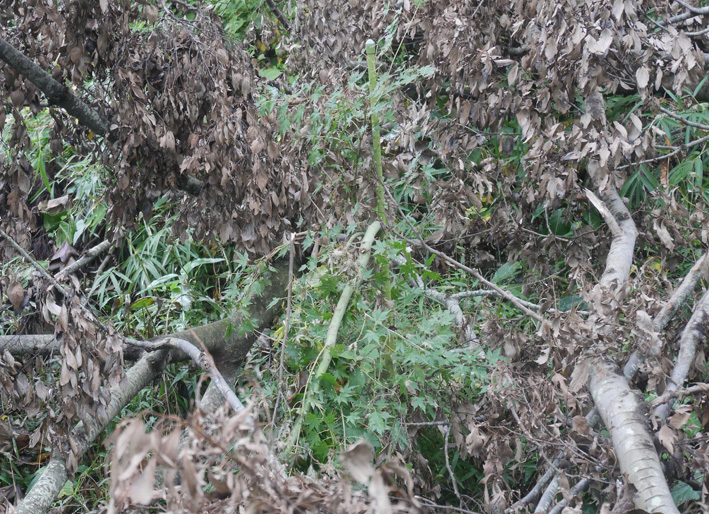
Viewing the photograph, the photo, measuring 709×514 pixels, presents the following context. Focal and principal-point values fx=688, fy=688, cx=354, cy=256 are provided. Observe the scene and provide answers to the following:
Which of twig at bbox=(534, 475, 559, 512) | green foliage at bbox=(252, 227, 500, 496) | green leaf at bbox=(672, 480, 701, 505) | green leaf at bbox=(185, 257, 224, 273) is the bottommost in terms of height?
green leaf at bbox=(185, 257, 224, 273)

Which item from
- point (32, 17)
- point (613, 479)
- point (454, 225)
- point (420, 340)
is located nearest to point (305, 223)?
point (454, 225)

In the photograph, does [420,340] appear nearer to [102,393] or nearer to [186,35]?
[102,393]

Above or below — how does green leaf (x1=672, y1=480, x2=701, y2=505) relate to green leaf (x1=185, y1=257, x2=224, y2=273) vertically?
above

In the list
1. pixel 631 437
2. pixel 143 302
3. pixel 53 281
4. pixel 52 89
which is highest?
pixel 52 89

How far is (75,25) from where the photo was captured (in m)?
2.48

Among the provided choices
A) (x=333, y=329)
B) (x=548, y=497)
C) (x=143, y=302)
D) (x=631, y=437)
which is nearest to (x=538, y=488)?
(x=548, y=497)

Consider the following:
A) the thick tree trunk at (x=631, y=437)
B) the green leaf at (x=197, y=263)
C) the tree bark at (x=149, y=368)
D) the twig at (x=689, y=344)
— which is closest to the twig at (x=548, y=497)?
the thick tree trunk at (x=631, y=437)

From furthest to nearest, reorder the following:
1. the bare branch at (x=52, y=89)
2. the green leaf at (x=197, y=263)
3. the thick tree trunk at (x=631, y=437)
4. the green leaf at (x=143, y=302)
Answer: the green leaf at (x=197, y=263)
the green leaf at (x=143, y=302)
the bare branch at (x=52, y=89)
the thick tree trunk at (x=631, y=437)

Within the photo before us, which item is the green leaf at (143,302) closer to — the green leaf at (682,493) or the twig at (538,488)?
the twig at (538,488)

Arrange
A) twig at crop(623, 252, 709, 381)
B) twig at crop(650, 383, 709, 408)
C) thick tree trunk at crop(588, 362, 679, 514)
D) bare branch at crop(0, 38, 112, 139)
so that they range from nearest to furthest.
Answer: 1. thick tree trunk at crop(588, 362, 679, 514)
2. twig at crop(650, 383, 709, 408)
3. twig at crop(623, 252, 709, 381)
4. bare branch at crop(0, 38, 112, 139)

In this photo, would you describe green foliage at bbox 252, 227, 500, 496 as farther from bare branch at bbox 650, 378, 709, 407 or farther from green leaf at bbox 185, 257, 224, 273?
green leaf at bbox 185, 257, 224, 273

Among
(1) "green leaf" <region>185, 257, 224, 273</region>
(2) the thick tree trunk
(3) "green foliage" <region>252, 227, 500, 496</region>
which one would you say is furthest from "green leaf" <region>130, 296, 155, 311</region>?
(2) the thick tree trunk

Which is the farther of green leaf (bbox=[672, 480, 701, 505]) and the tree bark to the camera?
the tree bark

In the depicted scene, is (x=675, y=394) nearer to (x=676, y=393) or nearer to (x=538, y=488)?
(x=676, y=393)
